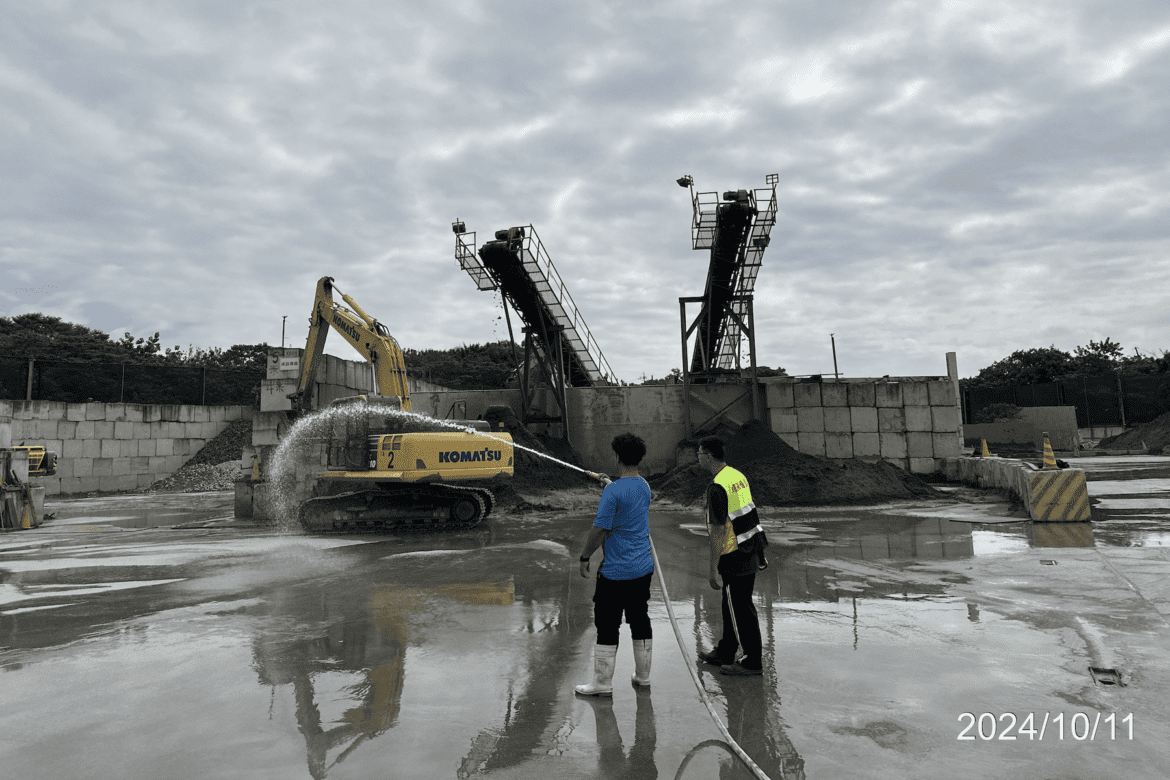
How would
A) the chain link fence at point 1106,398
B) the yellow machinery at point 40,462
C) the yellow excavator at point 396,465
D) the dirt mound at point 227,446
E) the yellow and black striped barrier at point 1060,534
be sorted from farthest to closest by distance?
the chain link fence at point 1106,398 → the dirt mound at point 227,446 → the yellow machinery at point 40,462 → the yellow excavator at point 396,465 → the yellow and black striped barrier at point 1060,534

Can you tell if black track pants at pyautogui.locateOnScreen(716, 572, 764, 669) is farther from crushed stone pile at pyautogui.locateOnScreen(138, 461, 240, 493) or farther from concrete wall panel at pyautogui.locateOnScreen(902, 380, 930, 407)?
crushed stone pile at pyautogui.locateOnScreen(138, 461, 240, 493)

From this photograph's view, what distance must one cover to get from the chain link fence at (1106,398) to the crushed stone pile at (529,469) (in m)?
34.5

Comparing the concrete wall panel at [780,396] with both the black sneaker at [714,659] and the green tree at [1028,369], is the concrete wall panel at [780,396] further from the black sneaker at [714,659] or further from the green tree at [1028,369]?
the green tree at [1028,369]

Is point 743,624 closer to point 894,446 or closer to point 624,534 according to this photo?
point 624,534

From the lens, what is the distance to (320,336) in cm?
1470

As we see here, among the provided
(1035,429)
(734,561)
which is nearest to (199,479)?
(734,561)

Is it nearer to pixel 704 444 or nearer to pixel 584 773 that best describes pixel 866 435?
pixel 704 444

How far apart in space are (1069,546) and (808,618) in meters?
5.39

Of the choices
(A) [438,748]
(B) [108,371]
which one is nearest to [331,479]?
(A) [438,748]

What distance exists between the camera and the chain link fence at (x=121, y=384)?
22875mm

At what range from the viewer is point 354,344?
1371cm

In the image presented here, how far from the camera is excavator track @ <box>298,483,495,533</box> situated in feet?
39.0

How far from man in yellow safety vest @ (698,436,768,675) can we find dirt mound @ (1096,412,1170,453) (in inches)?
1668

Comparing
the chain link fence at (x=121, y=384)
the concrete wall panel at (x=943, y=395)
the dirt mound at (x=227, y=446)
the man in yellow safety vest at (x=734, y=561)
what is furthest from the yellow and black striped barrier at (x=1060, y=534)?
the chain link fence at (x=121, y=384)
